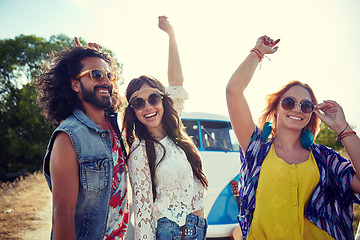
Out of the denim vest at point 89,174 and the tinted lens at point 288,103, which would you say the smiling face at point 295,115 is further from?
the denim vest at point 89,174

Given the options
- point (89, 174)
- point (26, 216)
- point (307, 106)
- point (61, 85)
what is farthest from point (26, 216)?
point (307, 106)

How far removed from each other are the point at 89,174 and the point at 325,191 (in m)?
1.84

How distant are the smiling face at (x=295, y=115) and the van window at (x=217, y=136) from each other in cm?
278

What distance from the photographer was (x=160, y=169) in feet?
6.42

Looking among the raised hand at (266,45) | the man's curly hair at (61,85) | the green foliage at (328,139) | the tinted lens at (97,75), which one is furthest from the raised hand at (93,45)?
the green foliage at (328,139)

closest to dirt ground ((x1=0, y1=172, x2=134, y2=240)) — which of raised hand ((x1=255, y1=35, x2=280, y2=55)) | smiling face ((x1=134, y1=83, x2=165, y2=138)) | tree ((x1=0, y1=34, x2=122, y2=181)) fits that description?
smiling face ((x1=134, y1=83, x2=165, y2=138))

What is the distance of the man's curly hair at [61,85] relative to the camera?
2006 millimetres

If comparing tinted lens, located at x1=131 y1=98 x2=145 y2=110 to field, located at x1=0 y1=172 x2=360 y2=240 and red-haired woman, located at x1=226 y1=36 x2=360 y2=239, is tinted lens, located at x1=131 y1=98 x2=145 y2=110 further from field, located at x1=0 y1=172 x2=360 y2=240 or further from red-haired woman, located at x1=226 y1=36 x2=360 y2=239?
field, located at x1=0 y1=172 x2=360 y2=240

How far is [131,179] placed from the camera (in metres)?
1.89

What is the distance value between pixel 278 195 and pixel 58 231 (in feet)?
5.20

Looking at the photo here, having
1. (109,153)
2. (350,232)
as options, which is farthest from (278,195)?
(109,153)

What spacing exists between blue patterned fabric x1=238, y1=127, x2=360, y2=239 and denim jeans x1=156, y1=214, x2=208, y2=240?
412 mm

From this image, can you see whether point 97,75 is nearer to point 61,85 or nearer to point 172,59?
point 61,85

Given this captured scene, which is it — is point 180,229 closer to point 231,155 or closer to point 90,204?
point 90,204
